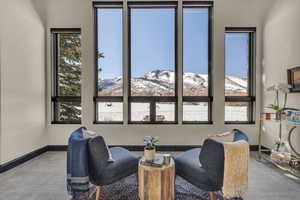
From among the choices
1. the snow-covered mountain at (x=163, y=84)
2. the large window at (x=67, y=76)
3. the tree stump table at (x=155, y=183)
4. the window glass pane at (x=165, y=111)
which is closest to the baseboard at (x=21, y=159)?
the large window at (x=67, y=76)

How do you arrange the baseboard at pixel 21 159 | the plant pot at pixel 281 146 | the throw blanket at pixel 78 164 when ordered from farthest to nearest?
the plant pot at pixel 281 146, the baseboard at pixel 21 159, the throw blanket at pixel 78 164

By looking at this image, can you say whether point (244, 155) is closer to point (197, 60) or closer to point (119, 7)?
point (197, 60)

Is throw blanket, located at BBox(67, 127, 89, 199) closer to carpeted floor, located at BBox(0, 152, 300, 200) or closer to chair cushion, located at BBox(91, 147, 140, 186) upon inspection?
chair cushion, located at BBox(91, 147, 140, 186)

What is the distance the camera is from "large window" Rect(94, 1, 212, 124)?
3746 millimetres

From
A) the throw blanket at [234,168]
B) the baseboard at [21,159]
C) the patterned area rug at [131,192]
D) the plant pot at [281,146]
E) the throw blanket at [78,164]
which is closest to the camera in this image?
the throw blanket at [234,168]

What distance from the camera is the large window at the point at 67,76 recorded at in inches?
152

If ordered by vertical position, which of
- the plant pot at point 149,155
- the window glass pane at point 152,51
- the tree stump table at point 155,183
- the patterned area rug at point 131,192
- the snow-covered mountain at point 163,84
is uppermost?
the window glass pane at point 152,51

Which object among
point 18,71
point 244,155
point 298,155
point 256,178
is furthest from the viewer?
point 18,71

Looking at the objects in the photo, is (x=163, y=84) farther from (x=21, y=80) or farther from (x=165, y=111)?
(x=21, y=80)

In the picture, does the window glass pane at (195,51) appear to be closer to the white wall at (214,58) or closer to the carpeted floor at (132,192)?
the white wall at (214,58)

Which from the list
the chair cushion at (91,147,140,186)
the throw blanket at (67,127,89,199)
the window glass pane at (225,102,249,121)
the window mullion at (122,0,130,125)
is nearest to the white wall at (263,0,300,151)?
the window glass pane at (225,102,249,121)

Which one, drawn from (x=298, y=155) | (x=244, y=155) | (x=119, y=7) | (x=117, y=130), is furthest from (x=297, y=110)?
(x=119, y=7)

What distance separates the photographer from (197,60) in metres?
3.80

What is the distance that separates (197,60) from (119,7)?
7.12 feet
